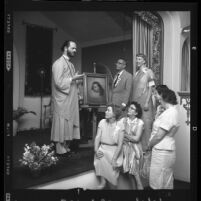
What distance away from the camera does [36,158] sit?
2.20 meters

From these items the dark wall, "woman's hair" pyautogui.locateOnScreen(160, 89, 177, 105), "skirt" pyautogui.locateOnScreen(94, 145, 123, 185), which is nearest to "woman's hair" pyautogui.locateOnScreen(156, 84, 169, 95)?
"woman's hair" pyautogui.locateOnScreen(160, 89, 177, 105)

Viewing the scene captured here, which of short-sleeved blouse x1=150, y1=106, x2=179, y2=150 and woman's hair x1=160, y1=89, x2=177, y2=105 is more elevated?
woman's hair x1=160, y1=89, x2=177, y2=105

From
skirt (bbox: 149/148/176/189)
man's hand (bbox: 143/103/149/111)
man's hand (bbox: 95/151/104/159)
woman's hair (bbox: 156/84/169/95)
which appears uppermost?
woman's hair (bbox: 156/84/169/95)

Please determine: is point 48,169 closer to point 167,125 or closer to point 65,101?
point 65,101

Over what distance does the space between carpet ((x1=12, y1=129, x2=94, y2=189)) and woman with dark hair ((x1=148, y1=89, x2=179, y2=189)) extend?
502mm

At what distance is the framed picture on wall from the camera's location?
224 centimetres

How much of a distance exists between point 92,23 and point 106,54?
0.27 meters

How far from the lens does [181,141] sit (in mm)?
2223

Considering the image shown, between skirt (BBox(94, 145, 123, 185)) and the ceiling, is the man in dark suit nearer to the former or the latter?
the ceiling

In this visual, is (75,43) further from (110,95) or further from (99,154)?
(99,154)

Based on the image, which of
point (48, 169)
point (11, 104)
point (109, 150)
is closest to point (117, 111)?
point (109, 150)

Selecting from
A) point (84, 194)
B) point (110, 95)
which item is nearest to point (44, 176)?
point (84, 194)

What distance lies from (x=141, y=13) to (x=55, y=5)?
682mm
